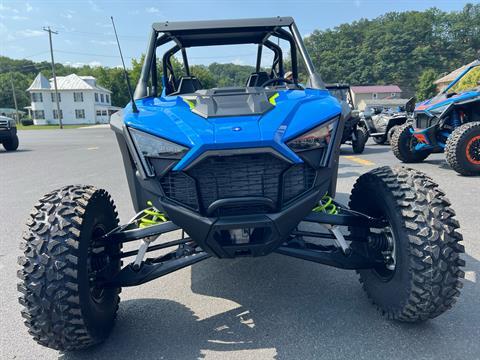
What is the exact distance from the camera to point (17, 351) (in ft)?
7.82

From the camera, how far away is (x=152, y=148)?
2.21 m

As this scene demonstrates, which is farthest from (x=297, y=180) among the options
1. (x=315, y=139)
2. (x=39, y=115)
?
(x=39, y=115)

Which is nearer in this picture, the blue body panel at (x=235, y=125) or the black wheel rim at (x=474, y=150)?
the blue body panel at (x=235, y=125)

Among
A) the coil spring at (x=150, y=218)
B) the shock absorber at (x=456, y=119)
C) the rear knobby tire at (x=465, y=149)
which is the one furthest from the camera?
the shock absorber at (x=456, y=119)

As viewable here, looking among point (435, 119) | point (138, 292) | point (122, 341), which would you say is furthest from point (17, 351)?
point (435, 119)

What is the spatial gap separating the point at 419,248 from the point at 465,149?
584cm

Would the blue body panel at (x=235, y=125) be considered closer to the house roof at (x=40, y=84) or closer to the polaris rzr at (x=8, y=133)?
the polaris rzr at (x=8, y=133)

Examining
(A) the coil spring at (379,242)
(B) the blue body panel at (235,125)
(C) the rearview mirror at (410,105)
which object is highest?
(C) the rearview mirror at (410,105)

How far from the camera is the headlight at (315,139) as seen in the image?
2.18m

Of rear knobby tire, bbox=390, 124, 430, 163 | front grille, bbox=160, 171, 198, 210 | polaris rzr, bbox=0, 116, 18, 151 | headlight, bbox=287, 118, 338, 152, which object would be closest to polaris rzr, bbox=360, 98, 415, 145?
rear knobby tire, bbox=390, 124, 430, 163

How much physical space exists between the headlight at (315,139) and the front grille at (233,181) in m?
0.11

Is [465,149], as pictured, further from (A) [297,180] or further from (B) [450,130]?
(A) [297,180]

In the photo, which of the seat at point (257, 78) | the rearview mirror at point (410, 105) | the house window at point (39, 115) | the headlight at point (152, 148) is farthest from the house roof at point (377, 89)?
the headlight at point (152, 148)

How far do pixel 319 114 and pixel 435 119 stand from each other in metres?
6.92
